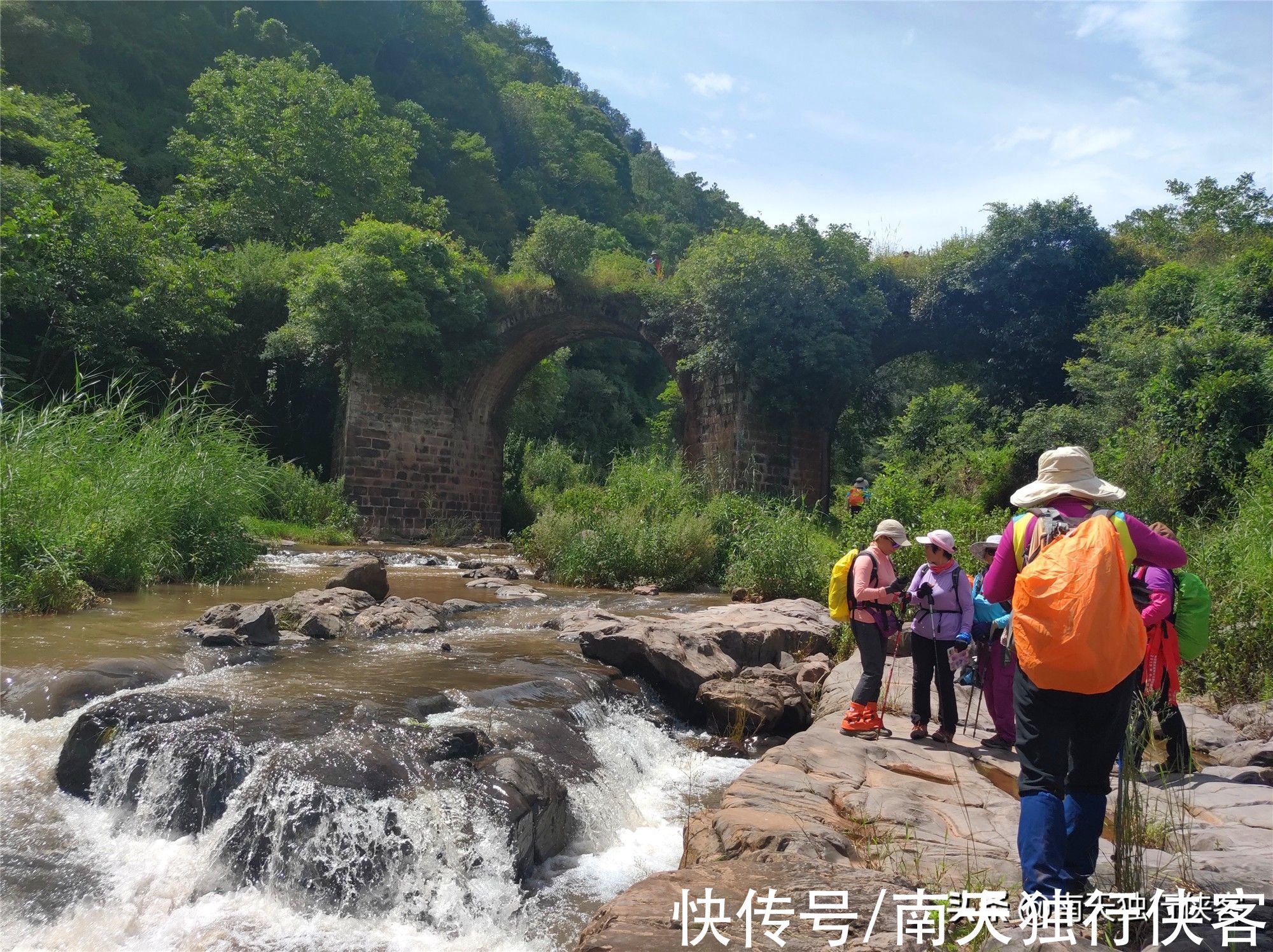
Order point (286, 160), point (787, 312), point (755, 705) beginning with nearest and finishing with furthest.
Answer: point (755, 705)
point (787, 312)
point (286, 160)

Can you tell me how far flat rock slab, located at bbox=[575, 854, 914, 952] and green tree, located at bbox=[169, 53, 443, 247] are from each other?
2072 cm

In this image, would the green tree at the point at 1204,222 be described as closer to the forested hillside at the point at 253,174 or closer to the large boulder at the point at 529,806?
the forested hillside at the point at 253,174

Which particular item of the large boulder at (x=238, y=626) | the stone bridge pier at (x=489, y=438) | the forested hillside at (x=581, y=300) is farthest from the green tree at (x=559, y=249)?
the large boulder at (x=238, y=626)

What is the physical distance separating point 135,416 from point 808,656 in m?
7.31

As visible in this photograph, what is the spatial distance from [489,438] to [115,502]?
12.0 meters

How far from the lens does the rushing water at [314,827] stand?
348cm

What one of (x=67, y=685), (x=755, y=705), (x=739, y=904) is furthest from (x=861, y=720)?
(x=67, y=685)

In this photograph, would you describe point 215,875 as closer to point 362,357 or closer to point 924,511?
point 924,511

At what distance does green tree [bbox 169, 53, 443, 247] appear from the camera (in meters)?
21.7

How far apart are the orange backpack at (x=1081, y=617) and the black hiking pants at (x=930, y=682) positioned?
220 cm

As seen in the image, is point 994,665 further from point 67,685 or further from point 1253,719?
point 67,685

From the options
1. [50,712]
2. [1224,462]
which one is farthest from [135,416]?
[1224,462]

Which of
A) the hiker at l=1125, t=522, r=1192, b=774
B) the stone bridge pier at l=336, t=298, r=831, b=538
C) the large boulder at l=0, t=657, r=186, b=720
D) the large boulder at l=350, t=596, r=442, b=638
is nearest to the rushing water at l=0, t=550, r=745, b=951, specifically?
the large boulder at l=0, t=657, r=186, b=720

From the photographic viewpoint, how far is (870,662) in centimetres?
499
